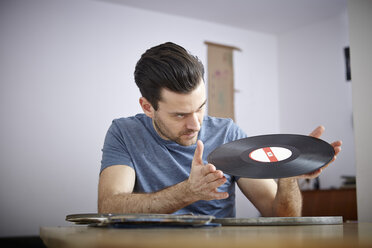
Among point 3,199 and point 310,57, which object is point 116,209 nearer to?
point 3,199

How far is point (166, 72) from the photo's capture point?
1536 mm

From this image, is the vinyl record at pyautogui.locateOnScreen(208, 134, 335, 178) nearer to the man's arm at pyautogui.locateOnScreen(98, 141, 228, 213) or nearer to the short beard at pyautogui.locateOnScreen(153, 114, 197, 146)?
the man's arm at pyautogui.locateOnScreen(98, 141, 228, 213)

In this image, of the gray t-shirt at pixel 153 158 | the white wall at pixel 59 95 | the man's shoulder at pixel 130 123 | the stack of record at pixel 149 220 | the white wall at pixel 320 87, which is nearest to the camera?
the stack of record at pixel 149 220

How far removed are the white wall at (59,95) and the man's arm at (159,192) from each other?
3.15 meters

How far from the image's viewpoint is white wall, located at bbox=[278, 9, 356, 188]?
488 cm

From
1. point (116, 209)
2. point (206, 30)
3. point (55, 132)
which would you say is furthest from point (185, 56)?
point (206, 30)

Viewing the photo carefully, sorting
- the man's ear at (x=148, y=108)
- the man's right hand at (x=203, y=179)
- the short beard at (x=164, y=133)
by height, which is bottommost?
the man's right hand at (x=203, y=179)

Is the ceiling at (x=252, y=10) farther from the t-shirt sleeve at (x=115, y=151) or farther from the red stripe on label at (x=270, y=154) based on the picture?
the red stripe on label at (x=270, y=154)

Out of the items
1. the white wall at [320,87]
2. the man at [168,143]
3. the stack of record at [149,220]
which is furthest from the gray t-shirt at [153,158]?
the white wall at [320,87]

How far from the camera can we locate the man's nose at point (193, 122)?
4.93ft

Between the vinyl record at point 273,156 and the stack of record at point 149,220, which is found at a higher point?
the vinyl record at point 273,156

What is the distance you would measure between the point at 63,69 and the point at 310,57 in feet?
10.7

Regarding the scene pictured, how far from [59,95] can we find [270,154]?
3827 millimetres

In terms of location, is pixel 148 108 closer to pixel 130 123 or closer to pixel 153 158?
pixel 130 123
